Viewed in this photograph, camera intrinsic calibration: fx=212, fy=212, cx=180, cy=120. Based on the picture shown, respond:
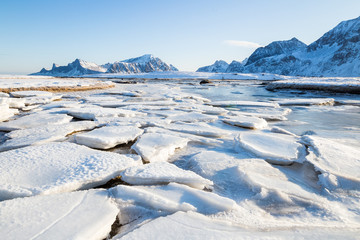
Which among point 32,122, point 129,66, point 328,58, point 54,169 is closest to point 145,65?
point 129,66

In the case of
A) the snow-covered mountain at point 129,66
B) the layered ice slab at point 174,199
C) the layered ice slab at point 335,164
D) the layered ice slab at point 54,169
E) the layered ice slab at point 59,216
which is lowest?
the layered ice slab at point 335,164

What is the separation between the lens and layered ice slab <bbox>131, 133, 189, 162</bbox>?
2.04 metres

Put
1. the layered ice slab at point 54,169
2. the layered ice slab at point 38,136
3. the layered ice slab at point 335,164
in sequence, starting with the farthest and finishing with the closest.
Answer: the layered ice slab at point 38,136, the layered ice slab at point 335,164, the layered ice slab at point 54,169

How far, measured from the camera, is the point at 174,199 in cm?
130

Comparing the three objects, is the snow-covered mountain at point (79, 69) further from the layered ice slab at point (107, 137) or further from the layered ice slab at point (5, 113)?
the layered ice slab at point (107, 137)

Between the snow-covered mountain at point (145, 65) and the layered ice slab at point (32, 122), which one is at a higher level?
the snow-covered mountain at point (145, 65)

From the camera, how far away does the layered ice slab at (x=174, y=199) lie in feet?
4.06

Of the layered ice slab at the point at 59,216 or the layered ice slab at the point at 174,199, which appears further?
the layered ice slab at the point at 174,199

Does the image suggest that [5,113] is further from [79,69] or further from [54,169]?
[79,69]

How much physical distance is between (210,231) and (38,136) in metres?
2.34

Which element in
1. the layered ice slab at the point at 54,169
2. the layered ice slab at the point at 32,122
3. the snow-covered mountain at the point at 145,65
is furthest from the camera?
the snow-covered mountain at the point at 145,65

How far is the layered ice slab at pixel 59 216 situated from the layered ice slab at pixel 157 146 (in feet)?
2.43

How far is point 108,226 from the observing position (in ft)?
3.59

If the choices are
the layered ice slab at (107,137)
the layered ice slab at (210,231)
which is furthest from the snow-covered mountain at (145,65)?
the layered ice slab at (210,231)
